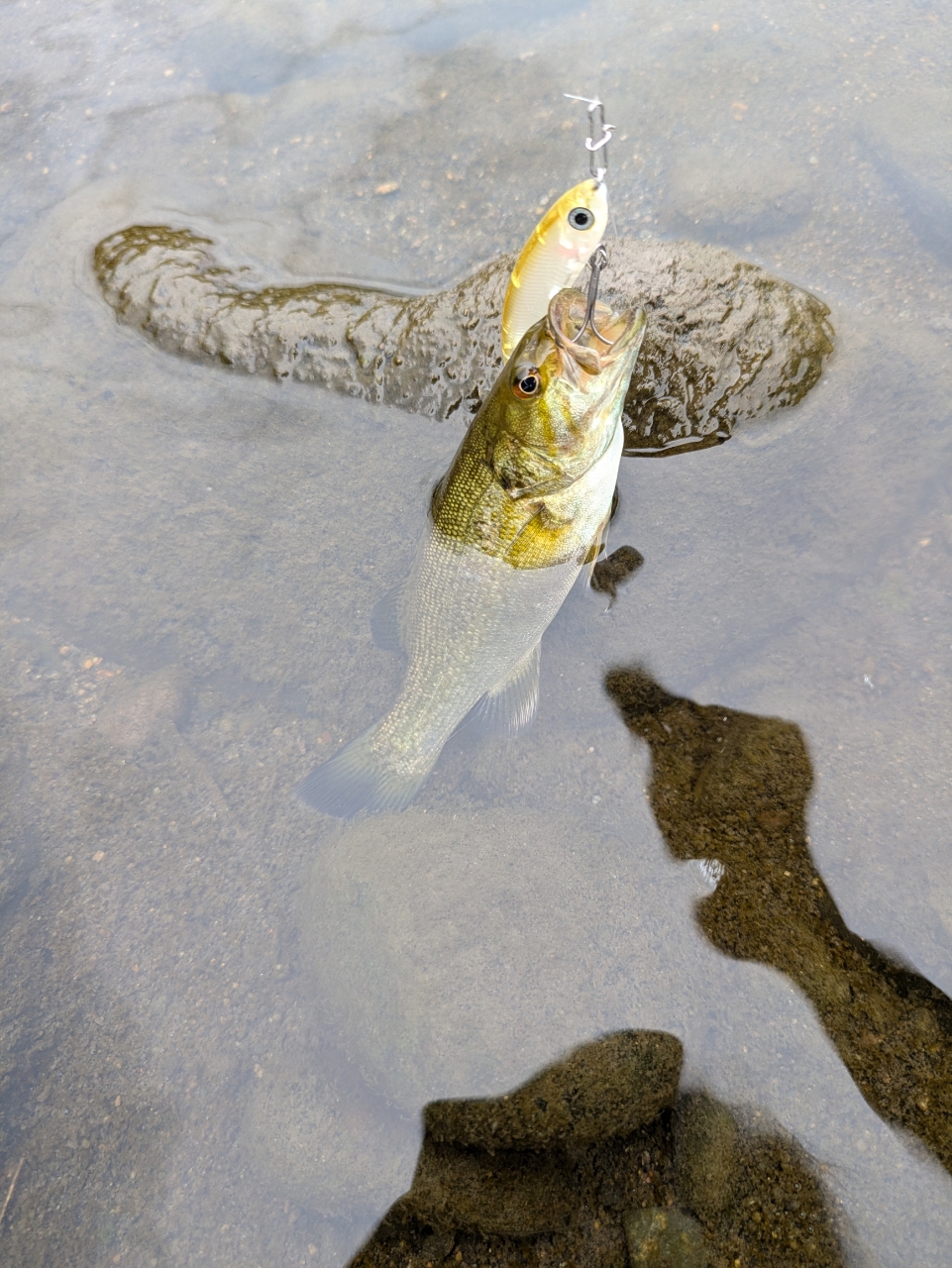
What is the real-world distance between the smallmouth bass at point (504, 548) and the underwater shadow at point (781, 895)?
0.65m

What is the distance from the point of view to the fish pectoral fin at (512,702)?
3.27 m

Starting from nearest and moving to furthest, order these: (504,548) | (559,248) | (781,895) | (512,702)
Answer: (559,248), (781,895), (504,548), (512,702)

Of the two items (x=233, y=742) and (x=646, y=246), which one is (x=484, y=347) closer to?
(x=646, y=246)

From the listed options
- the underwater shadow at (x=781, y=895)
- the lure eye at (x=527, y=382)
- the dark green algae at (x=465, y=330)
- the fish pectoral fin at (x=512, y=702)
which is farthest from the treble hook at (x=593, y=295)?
the underwater shadow at (x=781, y=895)

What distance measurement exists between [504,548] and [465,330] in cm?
118

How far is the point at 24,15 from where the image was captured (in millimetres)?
4887

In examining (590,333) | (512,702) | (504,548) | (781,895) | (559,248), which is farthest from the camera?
(512,702)

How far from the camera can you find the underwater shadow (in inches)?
→ 97.9

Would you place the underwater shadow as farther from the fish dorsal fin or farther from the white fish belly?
the fish dorsal fin

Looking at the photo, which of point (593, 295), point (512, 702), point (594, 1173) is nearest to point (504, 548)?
point (512, 702)

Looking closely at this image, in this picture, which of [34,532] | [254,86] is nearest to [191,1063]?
[34,532]

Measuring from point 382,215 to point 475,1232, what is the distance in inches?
181

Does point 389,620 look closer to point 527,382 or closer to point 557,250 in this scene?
point 527,382

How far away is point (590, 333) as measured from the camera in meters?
2.63
